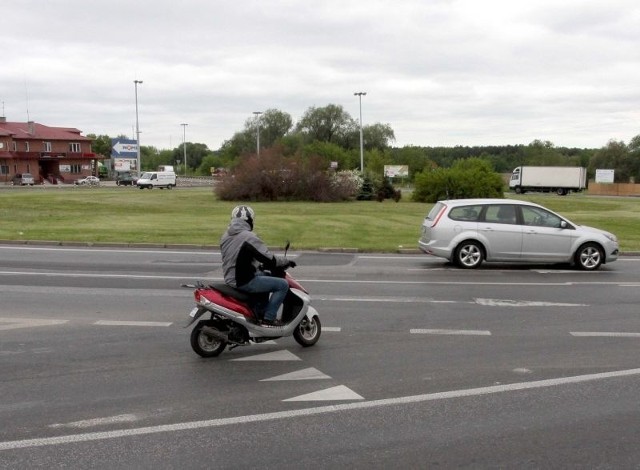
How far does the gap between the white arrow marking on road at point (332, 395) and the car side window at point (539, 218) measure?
35.6ft

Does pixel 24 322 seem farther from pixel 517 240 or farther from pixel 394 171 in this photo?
pixel 394 171

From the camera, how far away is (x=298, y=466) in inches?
191

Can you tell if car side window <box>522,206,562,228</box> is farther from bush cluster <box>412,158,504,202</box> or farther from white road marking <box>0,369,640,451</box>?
bush cluster <box>412,158,504,202</box>

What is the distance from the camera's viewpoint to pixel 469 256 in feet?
53.6

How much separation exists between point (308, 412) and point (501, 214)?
37.7 feet

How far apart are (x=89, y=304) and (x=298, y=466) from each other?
7266mm

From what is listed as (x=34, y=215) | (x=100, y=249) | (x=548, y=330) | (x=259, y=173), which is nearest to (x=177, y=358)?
(x=548, y=330)

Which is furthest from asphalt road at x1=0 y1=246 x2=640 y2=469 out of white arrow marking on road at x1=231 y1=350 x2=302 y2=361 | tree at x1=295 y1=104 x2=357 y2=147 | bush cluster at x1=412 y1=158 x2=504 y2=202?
tree at x1=295 y1=104 x2=357 y2=147

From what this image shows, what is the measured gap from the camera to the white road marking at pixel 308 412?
5.36 meters

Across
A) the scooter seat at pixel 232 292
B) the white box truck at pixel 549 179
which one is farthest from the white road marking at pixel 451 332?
the white box truck at pixel 549 179

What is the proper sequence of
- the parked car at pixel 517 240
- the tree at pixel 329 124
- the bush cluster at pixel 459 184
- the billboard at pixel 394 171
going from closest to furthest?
the parked car at pixel 517 240 → the bush cluster at pixel 459 184 → the billboard at pixel 394 171 → the tree at pixel 329 124

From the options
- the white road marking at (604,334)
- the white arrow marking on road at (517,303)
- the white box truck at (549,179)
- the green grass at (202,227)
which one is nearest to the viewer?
the white road marking at (604,334)

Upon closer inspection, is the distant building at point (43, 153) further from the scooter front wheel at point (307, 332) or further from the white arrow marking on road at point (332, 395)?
the white arrow marking on road at point (332, 395)

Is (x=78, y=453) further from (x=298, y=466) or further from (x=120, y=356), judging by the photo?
(x=120, y=356)
